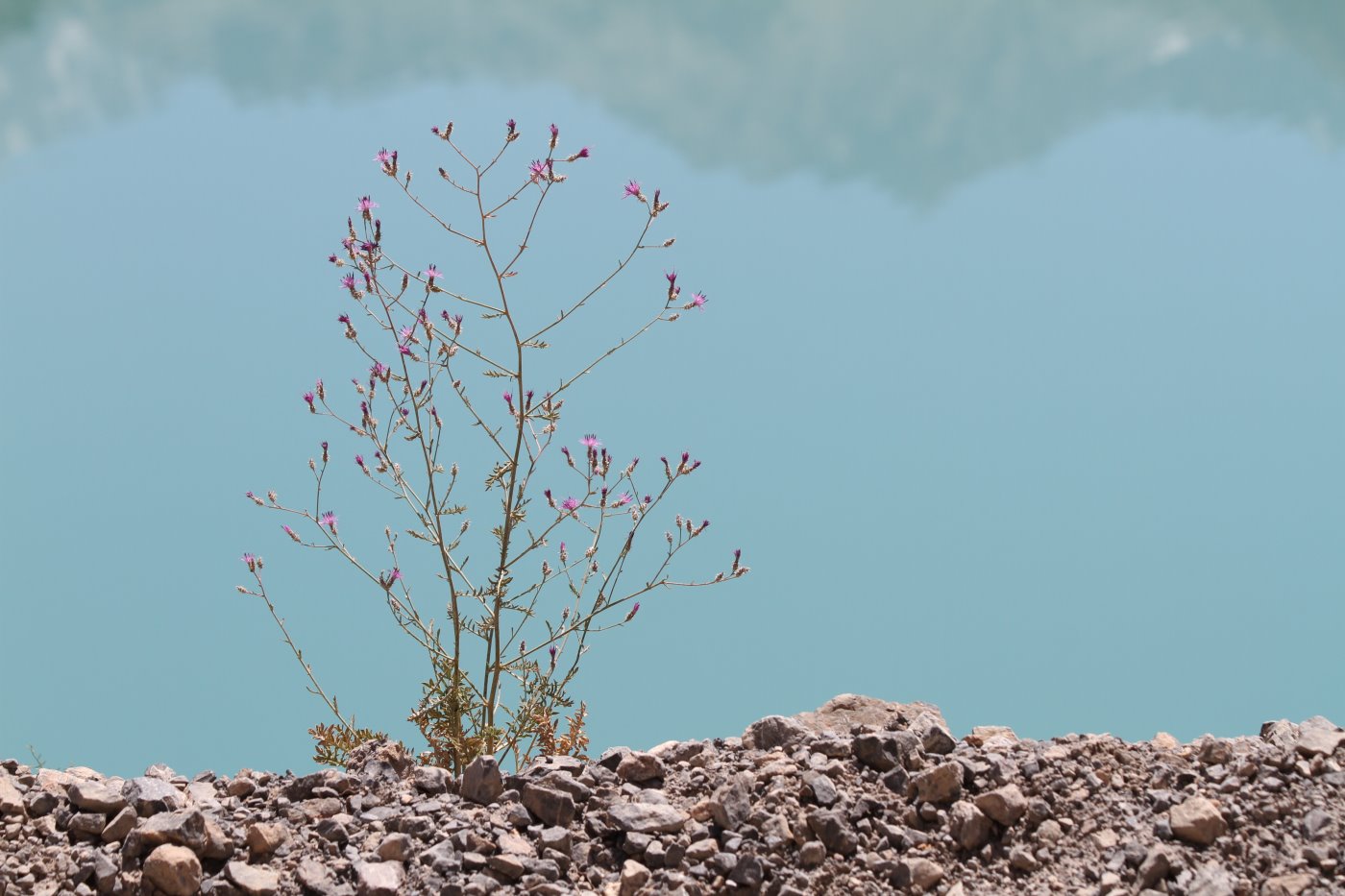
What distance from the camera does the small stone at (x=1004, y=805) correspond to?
3.38 metres

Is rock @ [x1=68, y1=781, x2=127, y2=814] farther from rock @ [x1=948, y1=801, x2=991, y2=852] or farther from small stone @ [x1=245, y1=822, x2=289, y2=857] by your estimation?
rock @ [x1=948, y1=801, x2=991, y2=852]

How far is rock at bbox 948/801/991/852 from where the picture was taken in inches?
132

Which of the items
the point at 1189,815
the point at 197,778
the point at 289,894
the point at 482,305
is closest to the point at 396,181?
the point at 482,305

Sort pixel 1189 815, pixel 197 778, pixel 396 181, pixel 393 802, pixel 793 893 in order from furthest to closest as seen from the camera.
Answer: pixel 396 181
pixel 197 778
pixel 393 802
pixel 1189 815
pixel 793 893

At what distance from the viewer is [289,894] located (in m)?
3.23

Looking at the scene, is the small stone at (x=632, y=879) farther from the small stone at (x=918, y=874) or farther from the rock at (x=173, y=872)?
the rock at (x=173, y=872)

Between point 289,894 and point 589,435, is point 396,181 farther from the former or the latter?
point 289,894

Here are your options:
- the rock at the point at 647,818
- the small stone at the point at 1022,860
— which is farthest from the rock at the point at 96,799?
the small stone at the point at 1022,860

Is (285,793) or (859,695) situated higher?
(859,695)

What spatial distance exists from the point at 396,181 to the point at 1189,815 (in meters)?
3.50

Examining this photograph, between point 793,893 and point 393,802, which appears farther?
point 393,802

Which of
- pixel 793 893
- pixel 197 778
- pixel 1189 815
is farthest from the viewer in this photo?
pixel 197 778

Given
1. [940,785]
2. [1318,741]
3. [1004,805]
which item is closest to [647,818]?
[940,785]

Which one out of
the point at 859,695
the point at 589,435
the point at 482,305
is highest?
the point at 482,305
